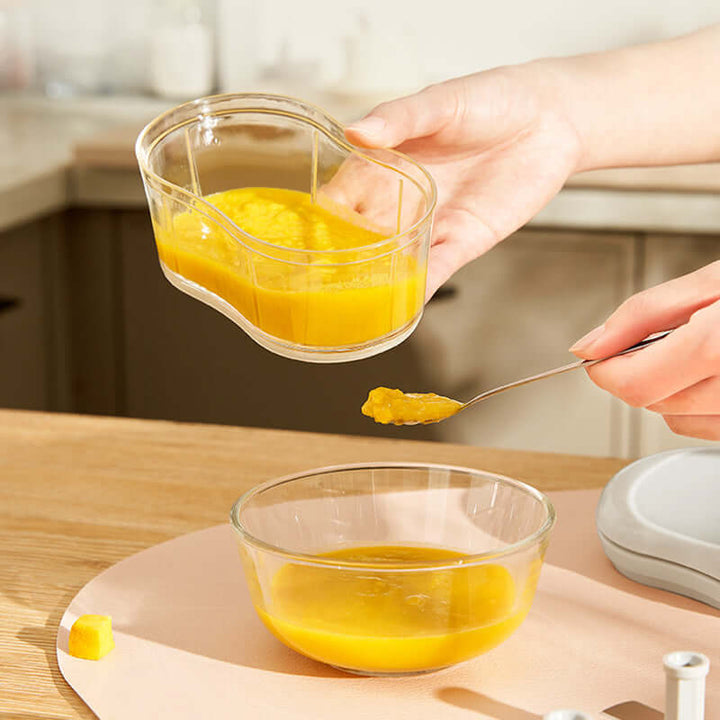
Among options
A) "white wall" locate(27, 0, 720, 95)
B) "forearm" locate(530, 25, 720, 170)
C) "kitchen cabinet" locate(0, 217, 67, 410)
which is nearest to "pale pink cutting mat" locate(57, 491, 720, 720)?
"forearm" locate(530, 25, 720, 170)

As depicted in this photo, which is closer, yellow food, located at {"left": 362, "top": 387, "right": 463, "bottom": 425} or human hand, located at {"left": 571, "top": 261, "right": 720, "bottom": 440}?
human hand, located at {"left": 571, "top": 261, "right": 720, "bottom": 440}

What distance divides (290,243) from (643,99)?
1.90 feet

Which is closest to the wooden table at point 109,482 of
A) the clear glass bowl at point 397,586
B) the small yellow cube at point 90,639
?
the small yellow cube at point 90,639

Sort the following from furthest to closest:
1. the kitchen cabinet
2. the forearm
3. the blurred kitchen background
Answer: the kitchen cabinet → the blurred kitchen background → the forearm

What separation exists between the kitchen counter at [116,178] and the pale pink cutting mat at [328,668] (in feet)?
4.23

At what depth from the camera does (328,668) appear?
729 mm

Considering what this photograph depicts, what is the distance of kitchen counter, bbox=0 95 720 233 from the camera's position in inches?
80.9

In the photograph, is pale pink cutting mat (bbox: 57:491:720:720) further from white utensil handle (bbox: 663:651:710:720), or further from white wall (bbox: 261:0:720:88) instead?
white wall (bbox: 261:0:720:88)

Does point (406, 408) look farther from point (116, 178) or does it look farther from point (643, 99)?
point (116, 178)

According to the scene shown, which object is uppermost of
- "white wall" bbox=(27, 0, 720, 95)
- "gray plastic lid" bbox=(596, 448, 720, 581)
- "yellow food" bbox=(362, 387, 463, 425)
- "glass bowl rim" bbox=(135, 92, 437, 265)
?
"white wall" bbox=(27, 0, 720, 95)

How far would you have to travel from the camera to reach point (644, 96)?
126 cm

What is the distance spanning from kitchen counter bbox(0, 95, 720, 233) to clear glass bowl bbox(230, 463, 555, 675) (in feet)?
4.43

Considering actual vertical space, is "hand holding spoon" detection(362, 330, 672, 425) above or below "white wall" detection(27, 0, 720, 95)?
below

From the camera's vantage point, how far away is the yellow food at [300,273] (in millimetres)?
794
